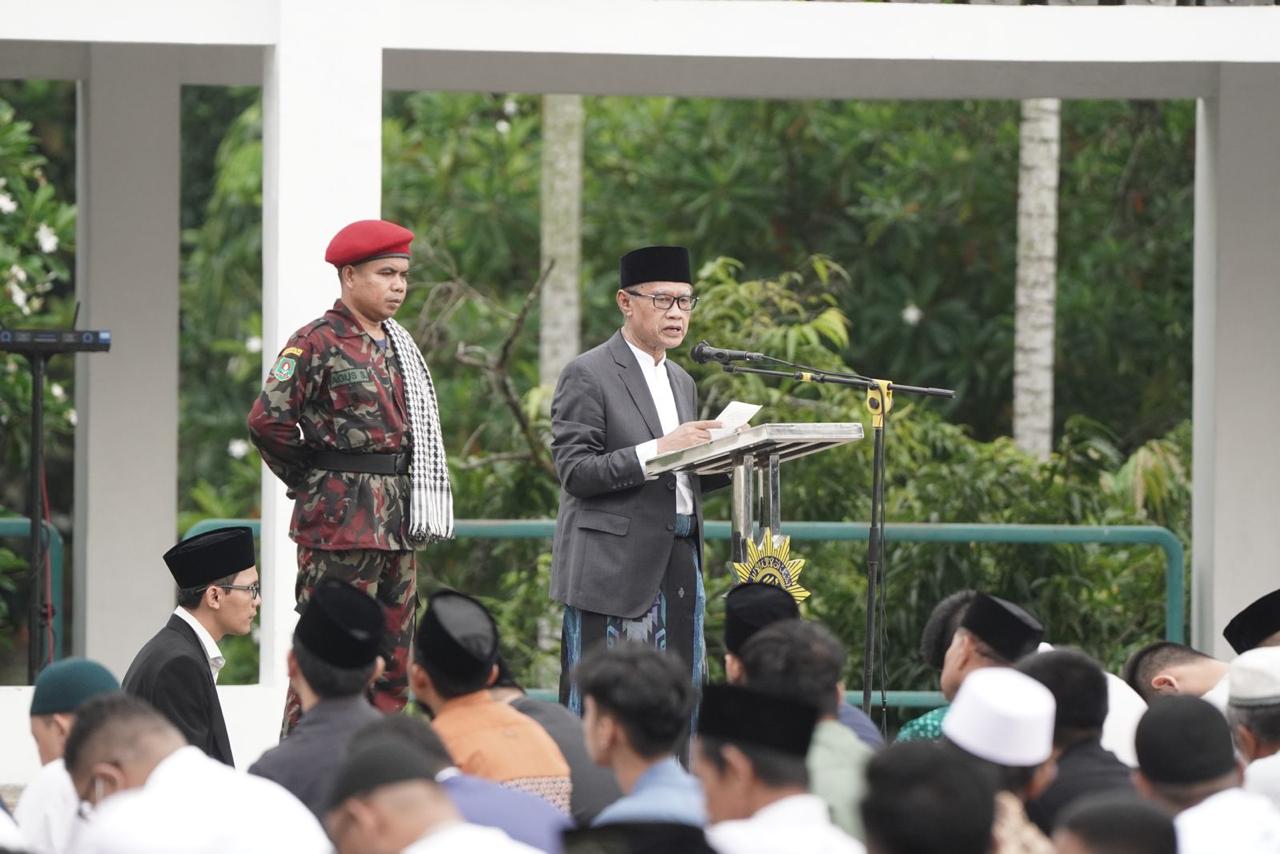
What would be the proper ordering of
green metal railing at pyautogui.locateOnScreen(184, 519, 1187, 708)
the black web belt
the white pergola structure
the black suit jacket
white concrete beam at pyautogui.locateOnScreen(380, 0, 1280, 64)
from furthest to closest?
green metal railing at pyautogui.locateOnScreen(184, 519, 1187, 708)
the white pergola structure
white concrete beam at pyautogui.locateOnScreen(380, 0, 1280, 64)
the black web belt
the black suit jacket

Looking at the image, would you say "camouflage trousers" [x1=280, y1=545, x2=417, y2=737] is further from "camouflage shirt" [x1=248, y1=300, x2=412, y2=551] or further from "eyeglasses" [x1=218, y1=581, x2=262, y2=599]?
"eyeglasses" [x1=218, y1=581, x2=262, y2=599]

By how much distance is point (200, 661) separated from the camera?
6.25 meters

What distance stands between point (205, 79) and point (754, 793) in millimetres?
6333

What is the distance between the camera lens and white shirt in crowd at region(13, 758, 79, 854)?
4.96m

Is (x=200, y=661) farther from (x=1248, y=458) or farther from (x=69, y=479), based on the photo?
(x=69, y=479)

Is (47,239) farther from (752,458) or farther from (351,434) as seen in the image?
(752,458)

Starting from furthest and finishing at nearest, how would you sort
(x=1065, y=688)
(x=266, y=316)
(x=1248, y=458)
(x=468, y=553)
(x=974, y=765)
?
(x=468, y=553) → (x=1248, y=458) → (x=266, y=316) → (x=1065, y=688) → (x=974, y=765)

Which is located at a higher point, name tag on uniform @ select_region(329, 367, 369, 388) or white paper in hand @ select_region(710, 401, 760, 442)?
name tag on uniform @ select_region(329, 367, 369, 388)

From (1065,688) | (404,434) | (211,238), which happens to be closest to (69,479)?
(211,238)

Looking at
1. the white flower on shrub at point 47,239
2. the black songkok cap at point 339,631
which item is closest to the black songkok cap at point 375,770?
the black songkok cap at point 339,631

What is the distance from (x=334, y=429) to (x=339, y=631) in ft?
5.80

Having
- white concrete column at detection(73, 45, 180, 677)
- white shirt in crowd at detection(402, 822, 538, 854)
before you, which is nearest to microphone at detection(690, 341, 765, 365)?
white shirt in crowd at detection(402, 822, 538, 854)

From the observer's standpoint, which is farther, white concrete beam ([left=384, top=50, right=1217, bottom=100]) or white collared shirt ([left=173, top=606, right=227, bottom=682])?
white concrete beam ([left=384, top=50, right=1217, bottom=100])

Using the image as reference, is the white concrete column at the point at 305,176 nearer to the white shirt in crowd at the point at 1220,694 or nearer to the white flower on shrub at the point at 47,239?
the white shirt in crowd at the point at 1220,694
